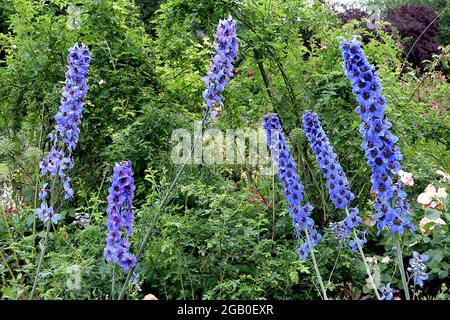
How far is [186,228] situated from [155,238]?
0.60 ft

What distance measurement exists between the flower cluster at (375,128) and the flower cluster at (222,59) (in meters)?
0.62

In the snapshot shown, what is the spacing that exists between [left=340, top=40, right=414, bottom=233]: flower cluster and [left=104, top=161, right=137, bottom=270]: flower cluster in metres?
0.88

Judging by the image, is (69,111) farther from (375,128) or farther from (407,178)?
(407,178)

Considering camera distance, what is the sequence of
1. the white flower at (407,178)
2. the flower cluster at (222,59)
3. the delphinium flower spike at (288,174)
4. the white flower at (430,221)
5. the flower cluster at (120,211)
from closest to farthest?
1. the flower cluster at (120,211)
2. the flower cluster at (222,59)
3. the delphinium flower spike at (288,174)
4. the white flower at (430,221)
5. the white flower at (407,178)

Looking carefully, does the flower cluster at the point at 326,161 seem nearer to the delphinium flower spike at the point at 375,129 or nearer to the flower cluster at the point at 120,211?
the delphinium flower spike at the point at 375,129

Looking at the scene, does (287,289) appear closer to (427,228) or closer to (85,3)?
(427,228)

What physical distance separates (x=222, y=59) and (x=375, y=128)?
820 mm

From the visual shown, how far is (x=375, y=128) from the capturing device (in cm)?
211

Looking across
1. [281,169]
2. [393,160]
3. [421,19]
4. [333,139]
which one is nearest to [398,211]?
[393,160]

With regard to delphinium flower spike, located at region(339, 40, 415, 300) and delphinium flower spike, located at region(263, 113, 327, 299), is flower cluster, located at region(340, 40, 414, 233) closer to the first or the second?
delphinium flower spike, located at region(339, 40, 415, 300)

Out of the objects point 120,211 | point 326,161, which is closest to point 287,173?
point 326,161

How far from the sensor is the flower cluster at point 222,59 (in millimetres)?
2590


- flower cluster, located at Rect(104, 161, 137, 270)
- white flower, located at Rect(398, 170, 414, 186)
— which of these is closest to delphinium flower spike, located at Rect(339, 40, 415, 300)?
flower cluster, located at Rect(104, 161, 137, 270)

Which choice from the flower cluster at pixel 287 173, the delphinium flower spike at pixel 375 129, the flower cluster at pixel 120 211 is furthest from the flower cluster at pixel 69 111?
the delphinium flower spike at pixel 375 129
